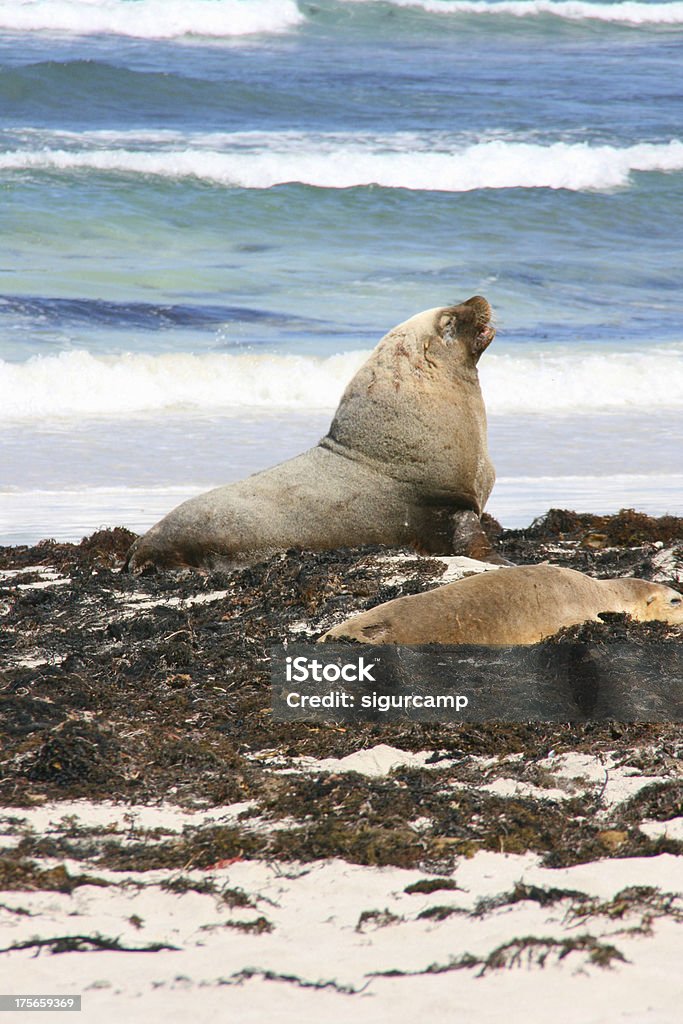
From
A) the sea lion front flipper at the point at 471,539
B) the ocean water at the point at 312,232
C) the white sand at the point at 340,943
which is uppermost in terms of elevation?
the ocean water at the point at 312,232

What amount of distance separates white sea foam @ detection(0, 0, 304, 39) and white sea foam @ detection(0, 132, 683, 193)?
584 cm

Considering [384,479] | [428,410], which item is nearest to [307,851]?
[384,479]

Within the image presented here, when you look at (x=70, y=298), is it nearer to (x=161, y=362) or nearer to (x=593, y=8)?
(x=161, y=362)

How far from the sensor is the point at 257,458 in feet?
32.0

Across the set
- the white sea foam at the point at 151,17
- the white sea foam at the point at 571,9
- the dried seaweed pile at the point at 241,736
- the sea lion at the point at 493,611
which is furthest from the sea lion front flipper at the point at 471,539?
the white sea foam at the point at 571,9

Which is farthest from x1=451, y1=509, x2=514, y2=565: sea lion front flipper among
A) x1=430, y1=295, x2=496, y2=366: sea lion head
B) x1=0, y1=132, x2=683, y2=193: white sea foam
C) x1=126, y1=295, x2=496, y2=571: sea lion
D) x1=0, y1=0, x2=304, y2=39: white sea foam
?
x1=0, y1=0, x2=304, y2=39: white sea foam

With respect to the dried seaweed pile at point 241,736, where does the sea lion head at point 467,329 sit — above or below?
above

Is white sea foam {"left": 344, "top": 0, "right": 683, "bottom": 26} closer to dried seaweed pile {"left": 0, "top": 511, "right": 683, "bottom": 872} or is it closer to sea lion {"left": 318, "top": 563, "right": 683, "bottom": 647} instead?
dried seaweed pile {"left": 0, "top": 511, "right": 683, "bottom": 872}

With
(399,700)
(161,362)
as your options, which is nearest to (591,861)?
(399,700)

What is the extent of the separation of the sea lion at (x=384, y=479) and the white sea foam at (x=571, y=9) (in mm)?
25061

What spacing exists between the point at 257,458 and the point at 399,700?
5.89 m

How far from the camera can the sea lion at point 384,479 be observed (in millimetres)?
6473

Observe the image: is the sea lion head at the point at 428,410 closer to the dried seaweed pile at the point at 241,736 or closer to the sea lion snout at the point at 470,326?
the sea lion snout at the point at 470,326

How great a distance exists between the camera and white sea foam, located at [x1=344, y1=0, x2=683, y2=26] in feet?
98.6
